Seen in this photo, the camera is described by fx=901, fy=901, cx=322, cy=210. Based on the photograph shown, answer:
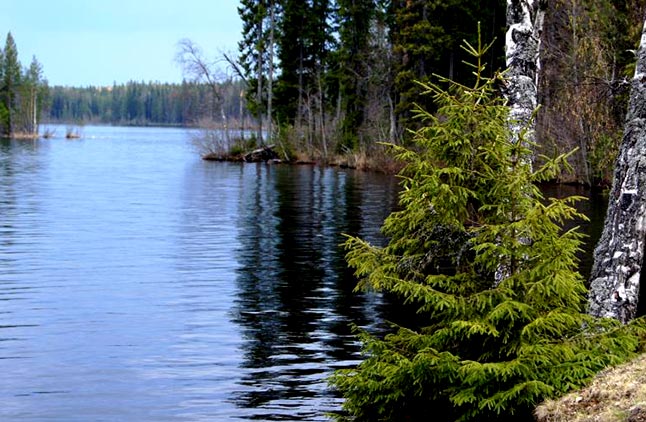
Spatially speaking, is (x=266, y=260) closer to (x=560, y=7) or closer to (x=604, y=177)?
(x=604, y=177)

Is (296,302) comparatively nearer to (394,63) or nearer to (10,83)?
(394,63)

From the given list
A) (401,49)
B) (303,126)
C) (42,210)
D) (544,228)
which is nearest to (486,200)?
(544,228)

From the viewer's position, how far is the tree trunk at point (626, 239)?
1048cm

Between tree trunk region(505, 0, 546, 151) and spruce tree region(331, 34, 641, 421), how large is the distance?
240cm

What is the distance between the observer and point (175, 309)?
53.5 feet

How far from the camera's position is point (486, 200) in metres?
9.01

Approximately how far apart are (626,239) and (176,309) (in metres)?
8.61

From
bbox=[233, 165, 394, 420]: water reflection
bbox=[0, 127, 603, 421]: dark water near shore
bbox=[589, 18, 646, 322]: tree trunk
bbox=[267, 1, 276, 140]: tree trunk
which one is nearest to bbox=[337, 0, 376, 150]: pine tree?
bbox=[267, 1, 276, 140]: tree trunk

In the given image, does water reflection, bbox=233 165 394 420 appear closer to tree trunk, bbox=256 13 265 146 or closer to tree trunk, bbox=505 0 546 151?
tree trunk, bbox=505 0 546 151

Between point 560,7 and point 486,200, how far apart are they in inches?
1554

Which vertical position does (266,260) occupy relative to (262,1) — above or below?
below

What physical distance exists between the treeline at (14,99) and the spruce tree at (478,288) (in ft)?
443

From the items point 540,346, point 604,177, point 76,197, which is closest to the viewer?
point 540,346

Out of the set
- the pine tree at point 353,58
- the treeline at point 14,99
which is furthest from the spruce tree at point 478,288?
the treeline at point 14,99
